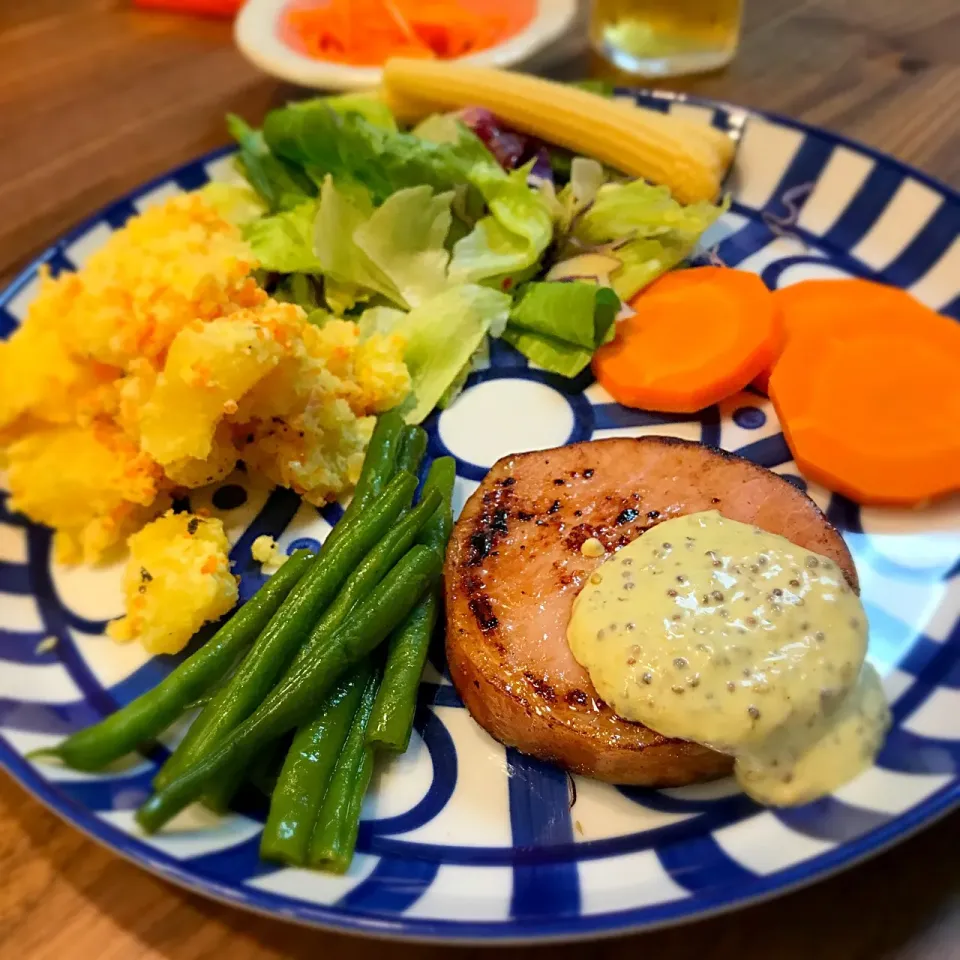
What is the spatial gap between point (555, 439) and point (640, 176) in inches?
41.4

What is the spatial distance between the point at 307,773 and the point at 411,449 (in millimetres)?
890

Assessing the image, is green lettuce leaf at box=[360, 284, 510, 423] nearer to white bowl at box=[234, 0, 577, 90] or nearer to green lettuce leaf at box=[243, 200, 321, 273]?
green lettuce leaf at box=[243, 200, 321, 273]

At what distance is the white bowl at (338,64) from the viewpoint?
10.9ft

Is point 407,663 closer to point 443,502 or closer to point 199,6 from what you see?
point 443,502

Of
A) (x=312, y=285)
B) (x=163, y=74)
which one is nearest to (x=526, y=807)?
(x=312, y=285)

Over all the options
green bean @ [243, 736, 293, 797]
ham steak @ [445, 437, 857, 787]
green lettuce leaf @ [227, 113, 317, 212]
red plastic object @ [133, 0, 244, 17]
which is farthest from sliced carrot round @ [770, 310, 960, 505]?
red plastic object @ [133, 0, 244, 17]

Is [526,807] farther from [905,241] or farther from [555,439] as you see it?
[905,241]

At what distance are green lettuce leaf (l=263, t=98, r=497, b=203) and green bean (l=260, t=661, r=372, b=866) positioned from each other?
163 cm

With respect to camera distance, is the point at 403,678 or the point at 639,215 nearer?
the point at 403,678

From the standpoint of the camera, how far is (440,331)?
98.3 inches

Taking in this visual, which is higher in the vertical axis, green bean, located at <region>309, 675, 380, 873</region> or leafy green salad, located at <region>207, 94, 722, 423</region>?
leafy green salad, located at <region>207, 94, 722, 423</region>

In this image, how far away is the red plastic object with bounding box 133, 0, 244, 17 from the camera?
14.7 ft

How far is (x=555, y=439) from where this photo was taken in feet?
7.61

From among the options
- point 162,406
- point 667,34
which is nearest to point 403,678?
point 162,406
